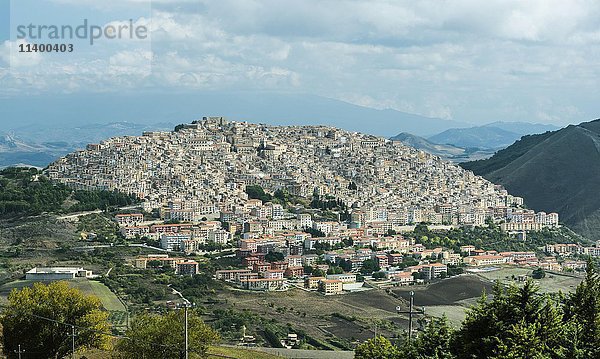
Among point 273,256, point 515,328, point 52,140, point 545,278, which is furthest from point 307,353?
point 52,140

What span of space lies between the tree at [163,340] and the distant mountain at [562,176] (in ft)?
149

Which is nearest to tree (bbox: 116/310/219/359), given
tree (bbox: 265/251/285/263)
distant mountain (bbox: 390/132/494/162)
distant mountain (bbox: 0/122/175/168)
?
tree (bbox: 265/251/285/263)

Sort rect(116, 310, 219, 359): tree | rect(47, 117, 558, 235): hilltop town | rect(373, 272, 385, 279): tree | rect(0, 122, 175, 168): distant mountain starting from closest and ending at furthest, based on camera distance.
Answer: rect(116, 310, 219, 359): tree
rect(373, 272, 385, 279): tree
rect(47, 117, 558, 235): hilltop town
rect(0, 122, 175, 168): distant mountain

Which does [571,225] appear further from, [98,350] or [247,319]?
[98,350]

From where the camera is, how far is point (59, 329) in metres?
17.3

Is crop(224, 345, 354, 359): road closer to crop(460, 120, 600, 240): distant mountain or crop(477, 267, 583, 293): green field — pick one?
crop(477, 267, 583, 293): green field

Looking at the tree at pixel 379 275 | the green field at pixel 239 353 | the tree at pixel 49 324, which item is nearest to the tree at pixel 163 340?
the tree at pixel 49 324

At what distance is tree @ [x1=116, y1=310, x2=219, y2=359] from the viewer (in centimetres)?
1562

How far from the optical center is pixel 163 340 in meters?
15.7

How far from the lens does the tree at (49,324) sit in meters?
17.1

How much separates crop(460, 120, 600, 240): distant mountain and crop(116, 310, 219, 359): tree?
149 feet

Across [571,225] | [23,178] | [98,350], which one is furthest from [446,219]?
[98,350]

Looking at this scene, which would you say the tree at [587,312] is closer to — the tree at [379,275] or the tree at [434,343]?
the tree at [434,343]

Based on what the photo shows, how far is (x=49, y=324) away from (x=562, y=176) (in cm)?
5806
